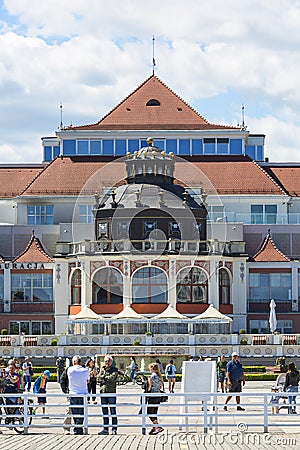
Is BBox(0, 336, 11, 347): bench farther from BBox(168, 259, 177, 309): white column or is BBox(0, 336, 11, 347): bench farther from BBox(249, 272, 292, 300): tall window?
BBox(249, 272, 292, 300): tall window

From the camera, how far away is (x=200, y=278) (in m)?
83.1

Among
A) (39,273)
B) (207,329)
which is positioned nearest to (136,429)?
(207,329)

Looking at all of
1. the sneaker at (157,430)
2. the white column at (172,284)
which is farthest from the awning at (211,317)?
the sneaker at (157,430)

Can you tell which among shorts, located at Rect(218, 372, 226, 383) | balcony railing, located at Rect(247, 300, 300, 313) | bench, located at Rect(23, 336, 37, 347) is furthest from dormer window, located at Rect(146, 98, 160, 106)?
shorts, located at Rect(218, 372, 226, 383)

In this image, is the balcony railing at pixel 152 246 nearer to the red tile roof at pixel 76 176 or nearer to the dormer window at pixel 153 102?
the red tile roof at pixel 76 176

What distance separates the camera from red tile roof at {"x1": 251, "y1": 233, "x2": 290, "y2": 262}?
3445 inches

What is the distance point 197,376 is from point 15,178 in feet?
238

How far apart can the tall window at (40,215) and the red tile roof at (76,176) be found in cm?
121

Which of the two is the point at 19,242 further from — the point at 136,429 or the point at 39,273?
the point at 136,429

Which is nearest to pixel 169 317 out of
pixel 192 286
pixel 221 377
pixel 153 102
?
pixel 192 286

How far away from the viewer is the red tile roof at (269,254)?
8750 centimetres

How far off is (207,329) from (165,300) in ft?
13.6

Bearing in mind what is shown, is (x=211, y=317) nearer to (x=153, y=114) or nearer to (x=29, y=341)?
(x=29, y=341)

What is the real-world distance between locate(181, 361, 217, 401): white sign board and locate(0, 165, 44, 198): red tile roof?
69.0m
